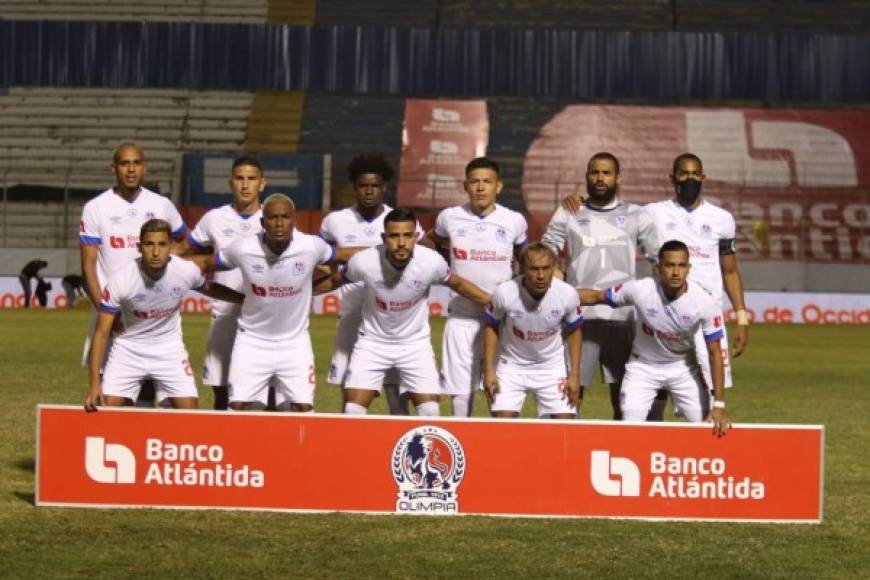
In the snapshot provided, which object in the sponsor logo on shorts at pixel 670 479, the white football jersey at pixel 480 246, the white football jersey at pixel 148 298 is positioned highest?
the white football jersey at pixel 480 246

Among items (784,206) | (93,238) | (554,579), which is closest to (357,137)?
(784,206)

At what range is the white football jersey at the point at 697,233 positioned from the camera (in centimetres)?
1116

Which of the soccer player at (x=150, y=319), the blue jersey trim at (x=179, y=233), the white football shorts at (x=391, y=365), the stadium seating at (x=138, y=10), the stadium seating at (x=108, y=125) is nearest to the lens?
the soccer player at (x=150, y=319)

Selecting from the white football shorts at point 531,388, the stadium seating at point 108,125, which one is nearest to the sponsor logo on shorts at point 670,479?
the white football shorts at point 531,388

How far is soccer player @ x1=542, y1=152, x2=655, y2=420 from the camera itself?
10977mm

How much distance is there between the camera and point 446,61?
42969 mm

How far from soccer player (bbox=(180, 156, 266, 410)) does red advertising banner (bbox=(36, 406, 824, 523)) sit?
159 centimetres

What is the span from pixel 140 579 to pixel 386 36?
36.4m

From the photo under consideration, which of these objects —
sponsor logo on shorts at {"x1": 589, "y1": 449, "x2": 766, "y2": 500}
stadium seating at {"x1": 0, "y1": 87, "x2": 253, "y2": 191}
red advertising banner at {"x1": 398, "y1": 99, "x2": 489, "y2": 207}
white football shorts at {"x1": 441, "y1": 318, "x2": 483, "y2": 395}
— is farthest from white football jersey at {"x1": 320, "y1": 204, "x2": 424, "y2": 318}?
stadium seating at {"x1": 0, "y1": 87, "x2": 253, "y2": 191}

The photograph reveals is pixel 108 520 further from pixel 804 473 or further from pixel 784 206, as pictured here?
pixel 784 206

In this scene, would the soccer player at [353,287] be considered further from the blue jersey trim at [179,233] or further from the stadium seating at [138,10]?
the stadium seating at [138,10]

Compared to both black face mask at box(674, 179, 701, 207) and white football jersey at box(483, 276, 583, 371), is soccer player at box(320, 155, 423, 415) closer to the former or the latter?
white football jersey at box(483, 276, 583, 371)

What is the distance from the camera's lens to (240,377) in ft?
34.4

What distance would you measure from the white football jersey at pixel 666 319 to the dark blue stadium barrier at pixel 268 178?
90.7ft
